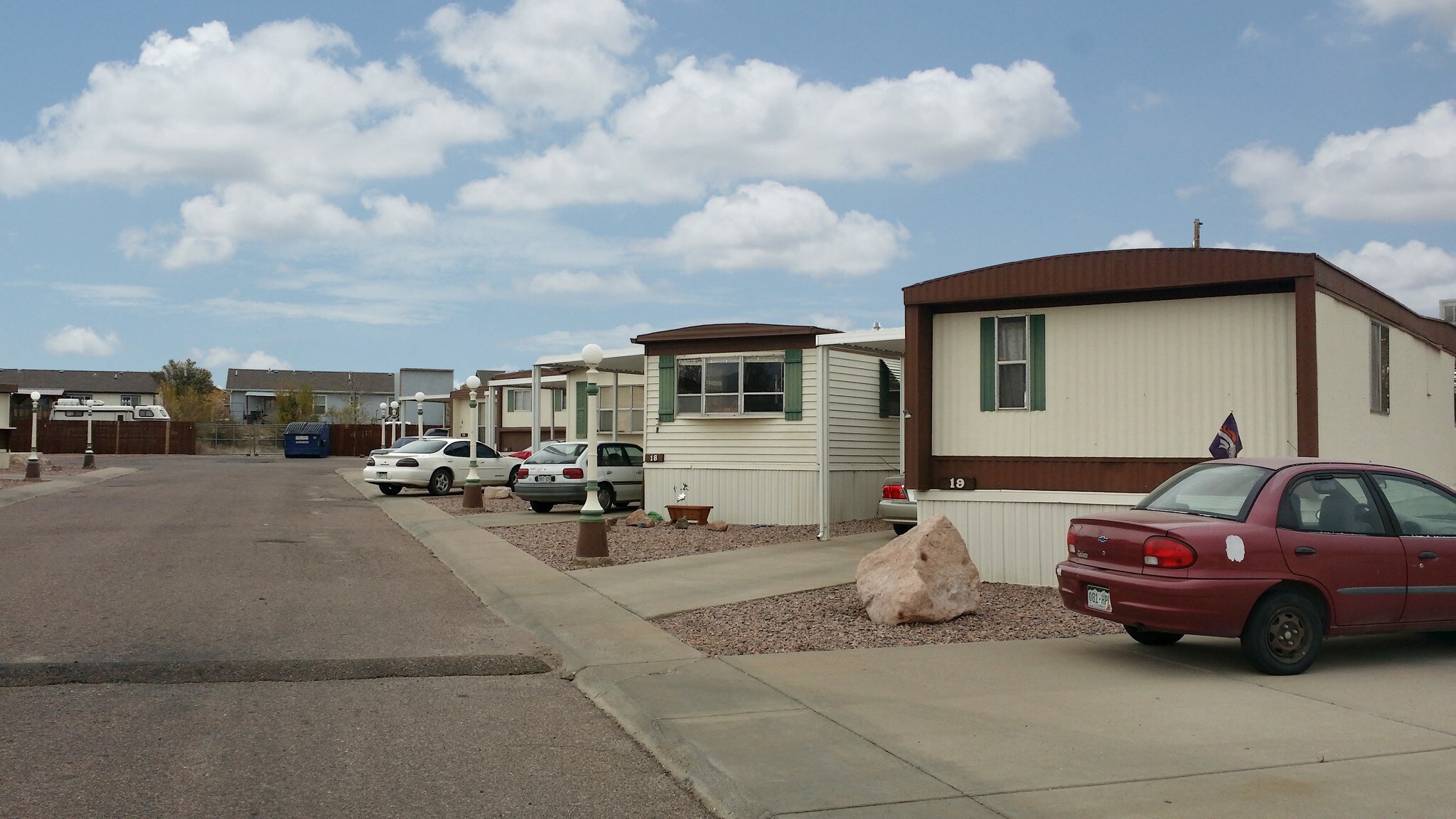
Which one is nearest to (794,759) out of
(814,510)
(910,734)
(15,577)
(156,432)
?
(910,734)

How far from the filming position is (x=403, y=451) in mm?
27625

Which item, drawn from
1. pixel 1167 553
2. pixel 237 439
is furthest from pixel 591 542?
pixel 237 439

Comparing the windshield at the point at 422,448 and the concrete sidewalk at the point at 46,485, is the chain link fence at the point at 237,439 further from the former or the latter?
the windshield at the point at 422,448

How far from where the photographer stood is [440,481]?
27.8 metres

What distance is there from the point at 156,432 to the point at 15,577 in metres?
53.5

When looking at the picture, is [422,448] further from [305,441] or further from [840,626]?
[305,441]

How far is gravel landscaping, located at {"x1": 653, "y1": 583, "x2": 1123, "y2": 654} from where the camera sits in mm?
9269

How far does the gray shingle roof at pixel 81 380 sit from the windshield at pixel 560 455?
86.5 metres

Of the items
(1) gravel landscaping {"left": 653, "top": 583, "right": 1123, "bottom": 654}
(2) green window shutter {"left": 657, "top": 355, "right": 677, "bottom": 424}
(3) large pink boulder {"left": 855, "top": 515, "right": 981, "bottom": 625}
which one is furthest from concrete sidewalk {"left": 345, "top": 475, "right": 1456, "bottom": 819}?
(2) green window shutter {"left": 657, "top": 355, "right": 677, "bottom": 424}

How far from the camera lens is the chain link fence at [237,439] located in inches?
2506

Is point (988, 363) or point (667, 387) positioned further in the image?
point (667, 387)

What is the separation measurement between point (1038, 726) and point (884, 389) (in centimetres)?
1441

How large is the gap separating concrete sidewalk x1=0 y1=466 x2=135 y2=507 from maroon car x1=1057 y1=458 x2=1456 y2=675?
22.2 meters

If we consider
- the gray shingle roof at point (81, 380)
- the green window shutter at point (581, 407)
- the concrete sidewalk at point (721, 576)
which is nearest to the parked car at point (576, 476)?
the green window shutter at point (581, 407)
